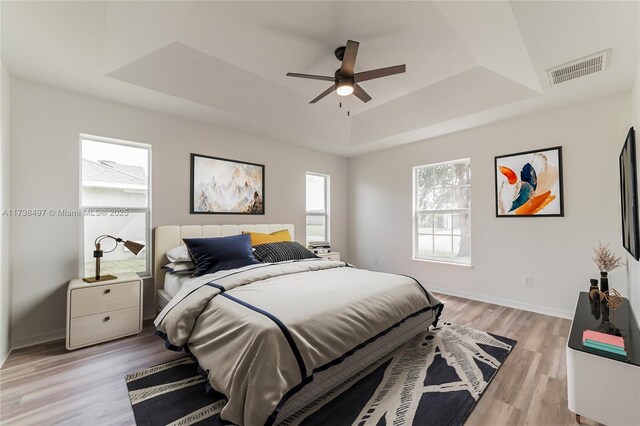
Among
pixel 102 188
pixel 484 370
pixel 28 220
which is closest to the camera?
pixel 484 370

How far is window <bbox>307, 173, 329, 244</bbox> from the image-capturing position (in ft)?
16.7

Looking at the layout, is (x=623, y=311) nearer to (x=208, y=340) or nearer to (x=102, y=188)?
(x=208, y=340)

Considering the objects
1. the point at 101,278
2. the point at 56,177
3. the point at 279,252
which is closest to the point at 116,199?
the point at 56,177

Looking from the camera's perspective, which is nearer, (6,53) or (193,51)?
(6,53)

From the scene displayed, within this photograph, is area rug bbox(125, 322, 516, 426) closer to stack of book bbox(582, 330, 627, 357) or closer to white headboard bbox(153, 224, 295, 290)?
stack of book bbox(582, 330, 627, 357)

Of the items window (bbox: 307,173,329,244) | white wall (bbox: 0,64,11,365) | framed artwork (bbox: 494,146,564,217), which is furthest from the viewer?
window (bbox: 307,173,329,244)

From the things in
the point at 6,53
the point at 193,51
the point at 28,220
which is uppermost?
the point at 193,51

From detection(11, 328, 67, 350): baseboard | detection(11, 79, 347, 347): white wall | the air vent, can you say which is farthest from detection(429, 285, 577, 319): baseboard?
detection(11, 328, 67, 350): baseboard

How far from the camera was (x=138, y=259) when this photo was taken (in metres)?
3.25

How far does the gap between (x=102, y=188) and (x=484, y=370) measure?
3.95m

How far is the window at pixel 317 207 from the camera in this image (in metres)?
5.09

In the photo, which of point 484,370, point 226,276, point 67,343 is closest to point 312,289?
point 226,276

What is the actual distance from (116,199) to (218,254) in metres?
1.35

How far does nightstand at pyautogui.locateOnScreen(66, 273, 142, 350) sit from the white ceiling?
6.21 feet
